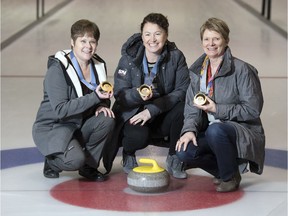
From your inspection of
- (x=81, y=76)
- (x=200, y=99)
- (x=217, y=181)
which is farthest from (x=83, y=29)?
(x=217, y=181)

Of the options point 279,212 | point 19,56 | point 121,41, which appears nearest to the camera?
point 279,212

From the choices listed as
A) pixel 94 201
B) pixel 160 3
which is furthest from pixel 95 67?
pixel 160 3

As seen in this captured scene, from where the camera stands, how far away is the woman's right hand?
3613 millimetres

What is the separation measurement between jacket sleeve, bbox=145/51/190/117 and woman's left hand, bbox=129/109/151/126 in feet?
0.07

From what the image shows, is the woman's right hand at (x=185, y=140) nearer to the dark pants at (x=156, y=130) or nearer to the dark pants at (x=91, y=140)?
the dark pants at (x=156, y=130)

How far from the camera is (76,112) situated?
3711 millimetres

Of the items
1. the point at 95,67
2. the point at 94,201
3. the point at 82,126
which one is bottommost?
the point at 94,201

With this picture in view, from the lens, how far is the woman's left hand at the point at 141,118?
154 inches

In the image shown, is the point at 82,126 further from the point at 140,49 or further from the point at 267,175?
the point at 267,175

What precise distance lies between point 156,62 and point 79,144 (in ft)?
2.00

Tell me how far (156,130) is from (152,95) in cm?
23

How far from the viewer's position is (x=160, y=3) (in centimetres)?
1238

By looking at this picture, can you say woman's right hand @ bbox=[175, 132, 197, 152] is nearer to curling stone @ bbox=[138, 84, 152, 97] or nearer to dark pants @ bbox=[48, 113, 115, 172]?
curling stone @ bbox=[138, 84, 152, 97]

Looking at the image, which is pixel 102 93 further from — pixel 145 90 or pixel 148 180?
pixel 148 180
